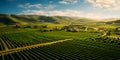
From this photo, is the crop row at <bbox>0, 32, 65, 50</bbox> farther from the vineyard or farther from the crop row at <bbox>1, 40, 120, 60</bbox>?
the crop row at <bbox>1, 40, 120, 60</bbox>

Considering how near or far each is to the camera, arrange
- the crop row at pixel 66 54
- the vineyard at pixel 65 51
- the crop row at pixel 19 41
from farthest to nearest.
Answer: the crop row at pixel 19 41 < the vineyard at pixel 65 51 < the crop row at pixel 66 54

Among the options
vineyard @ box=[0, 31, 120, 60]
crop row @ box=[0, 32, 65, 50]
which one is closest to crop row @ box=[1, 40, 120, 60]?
vineyard @ box=[0, 31, 120, 60]

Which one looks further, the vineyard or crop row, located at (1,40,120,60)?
the vineyard

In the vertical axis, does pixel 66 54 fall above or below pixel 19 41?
below

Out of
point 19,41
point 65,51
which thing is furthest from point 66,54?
point 19,41

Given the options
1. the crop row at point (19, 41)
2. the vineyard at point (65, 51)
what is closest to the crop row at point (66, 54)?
the vineyard at point (65, 51)

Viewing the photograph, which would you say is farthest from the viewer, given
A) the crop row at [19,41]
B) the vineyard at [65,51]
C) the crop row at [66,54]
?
the crop row at [19,41]

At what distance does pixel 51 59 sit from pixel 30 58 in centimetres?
732

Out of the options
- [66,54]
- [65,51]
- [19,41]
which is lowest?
[65,51]

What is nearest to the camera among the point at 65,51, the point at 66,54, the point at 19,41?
the point at 66,54

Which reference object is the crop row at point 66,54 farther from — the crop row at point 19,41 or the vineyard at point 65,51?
the crop row at point 19,41

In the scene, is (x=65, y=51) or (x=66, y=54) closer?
(x=66, y=54)

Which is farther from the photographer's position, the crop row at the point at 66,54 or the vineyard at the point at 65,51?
the vineyard at the point at 65,51

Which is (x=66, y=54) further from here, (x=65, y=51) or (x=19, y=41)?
(x=19, y=41)
